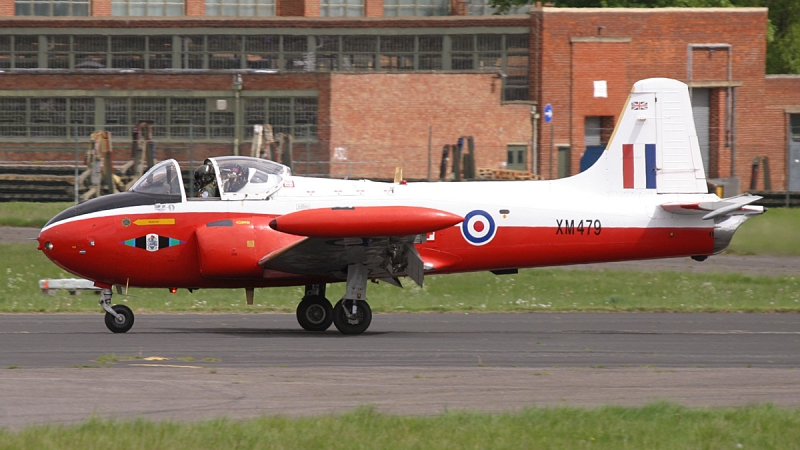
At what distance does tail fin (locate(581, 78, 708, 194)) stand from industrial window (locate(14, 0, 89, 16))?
108 ft

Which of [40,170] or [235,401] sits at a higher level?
[40,170]

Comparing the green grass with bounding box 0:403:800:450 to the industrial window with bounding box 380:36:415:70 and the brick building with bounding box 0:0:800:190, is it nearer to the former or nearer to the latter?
the brick building with bounding box 0:0:800:190

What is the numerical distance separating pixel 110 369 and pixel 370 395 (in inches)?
113

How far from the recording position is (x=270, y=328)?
15586 millimetres

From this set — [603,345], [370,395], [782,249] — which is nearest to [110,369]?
[370,395]

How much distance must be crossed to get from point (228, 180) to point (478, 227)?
134 inches

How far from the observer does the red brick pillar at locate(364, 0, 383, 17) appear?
1734 inches

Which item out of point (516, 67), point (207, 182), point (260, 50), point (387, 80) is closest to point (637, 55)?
point (516, 67)

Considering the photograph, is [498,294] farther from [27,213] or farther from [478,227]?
[27,213]

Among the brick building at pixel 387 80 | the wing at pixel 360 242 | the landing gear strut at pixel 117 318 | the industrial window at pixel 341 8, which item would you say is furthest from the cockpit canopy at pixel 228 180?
the industrial window at pixel 341 8

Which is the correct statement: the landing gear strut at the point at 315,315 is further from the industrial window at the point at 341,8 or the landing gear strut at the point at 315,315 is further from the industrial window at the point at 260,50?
the industrial window at the point at 341,8

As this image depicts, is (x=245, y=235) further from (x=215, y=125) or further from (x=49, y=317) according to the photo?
(x=215, y=125)

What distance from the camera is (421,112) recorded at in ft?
132

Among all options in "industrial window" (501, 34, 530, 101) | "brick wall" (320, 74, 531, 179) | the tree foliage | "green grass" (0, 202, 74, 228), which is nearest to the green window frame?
"industrial window" (501, 34, 530, 101)
